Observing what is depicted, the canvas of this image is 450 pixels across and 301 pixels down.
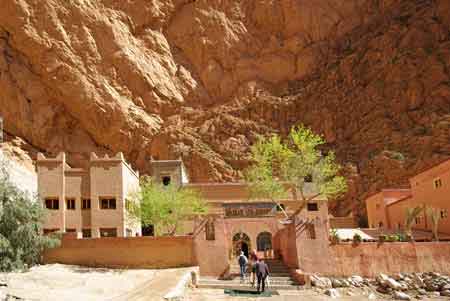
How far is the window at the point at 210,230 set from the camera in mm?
26828

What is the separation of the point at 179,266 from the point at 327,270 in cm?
775

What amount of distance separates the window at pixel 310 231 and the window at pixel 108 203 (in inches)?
692

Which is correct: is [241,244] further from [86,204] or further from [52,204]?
[52,204]

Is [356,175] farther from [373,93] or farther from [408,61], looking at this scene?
[408,61]

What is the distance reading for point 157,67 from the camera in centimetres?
6650

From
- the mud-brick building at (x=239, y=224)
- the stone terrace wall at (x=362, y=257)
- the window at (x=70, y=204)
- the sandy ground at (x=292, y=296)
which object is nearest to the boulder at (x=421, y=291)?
the sandy ground at (x=292, y=296)

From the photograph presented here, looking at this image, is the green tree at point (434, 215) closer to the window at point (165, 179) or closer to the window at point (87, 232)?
the window at point (165, 179)

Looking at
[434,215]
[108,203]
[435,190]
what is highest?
[108,203]

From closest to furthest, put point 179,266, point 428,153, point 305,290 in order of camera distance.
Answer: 1. point 305,290
2. point 179,266
3. point 428,153

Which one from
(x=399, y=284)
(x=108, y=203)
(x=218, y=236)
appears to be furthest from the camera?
(x=108, y=203)

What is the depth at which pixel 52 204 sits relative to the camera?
38.2 metres

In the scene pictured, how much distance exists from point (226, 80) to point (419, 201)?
119ft

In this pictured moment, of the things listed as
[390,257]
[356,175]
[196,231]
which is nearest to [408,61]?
[356,175]

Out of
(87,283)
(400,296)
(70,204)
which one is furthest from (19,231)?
(400,296)
